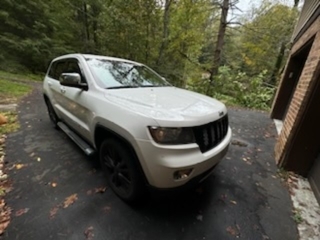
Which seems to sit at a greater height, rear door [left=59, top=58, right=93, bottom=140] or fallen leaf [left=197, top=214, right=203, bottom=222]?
rear door [left=59, top=58, right=93, bottom=140]

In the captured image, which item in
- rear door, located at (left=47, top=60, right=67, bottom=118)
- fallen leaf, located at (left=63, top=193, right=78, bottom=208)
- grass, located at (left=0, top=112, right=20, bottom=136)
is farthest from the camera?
grass, located at (left=0, top=112, right=20, bottom=136)

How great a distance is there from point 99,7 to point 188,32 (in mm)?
6023

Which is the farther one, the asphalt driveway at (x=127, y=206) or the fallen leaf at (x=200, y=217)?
the fallen leaf at (x=200, y=217)

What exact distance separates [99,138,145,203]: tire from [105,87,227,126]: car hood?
479mm

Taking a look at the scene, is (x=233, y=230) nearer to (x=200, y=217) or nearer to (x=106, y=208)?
(x=200, y=217)

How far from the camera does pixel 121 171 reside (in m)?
2.37

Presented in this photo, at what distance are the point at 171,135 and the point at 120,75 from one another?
1628 mm

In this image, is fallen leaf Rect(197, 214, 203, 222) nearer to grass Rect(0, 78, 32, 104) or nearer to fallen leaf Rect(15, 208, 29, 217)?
fallen leaf Rect(15, 208, 29, 217)

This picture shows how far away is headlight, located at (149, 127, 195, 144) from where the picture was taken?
1858mm

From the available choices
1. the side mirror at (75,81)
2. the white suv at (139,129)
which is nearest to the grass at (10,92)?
the white suv at (139,129)

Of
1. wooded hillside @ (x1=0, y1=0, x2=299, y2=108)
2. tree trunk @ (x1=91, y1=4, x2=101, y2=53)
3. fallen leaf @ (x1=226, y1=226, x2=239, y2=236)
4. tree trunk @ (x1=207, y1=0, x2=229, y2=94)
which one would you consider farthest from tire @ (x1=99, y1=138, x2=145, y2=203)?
tree trunk @ (x1=91, y1=4, x2=101, y2=53)

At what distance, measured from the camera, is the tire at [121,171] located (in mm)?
2129

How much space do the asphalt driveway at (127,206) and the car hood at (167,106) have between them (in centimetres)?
84

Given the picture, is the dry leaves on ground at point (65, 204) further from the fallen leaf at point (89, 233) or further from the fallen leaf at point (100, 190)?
the fallen leaf at point (89, 233)
